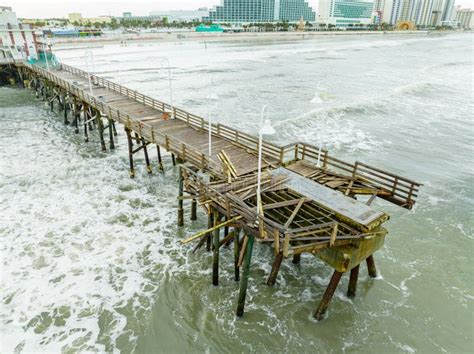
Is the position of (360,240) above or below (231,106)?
above

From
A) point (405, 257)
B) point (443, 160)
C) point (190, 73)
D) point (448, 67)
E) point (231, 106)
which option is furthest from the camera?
point (448, 67)

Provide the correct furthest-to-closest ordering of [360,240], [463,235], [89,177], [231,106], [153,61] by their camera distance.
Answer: [153,61], [231,106], [89,177], [463,235], [360,240]

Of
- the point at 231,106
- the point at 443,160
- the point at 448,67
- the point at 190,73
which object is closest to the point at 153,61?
the point at 190,73

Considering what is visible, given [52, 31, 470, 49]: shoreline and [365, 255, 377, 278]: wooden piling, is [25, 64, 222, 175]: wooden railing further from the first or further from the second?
[52, 31, 470, 49]: shoreline

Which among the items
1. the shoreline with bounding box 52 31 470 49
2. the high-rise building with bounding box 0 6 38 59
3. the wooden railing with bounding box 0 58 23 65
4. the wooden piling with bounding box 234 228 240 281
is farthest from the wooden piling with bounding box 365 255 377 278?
the shoreline with bounding box 52 31 470 49

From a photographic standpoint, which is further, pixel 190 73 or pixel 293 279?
pixel 190 73

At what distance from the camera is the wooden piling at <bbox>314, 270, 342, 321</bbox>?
1045 centimetres

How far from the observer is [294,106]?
3956 cm

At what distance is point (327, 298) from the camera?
10.6m

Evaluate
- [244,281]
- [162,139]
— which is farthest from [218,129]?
[244,281]

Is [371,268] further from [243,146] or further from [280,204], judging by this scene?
[243,146]

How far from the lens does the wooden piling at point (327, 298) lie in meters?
10.4

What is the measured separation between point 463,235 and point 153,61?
79831 millimetres

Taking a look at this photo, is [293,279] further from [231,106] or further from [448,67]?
[448,67]
